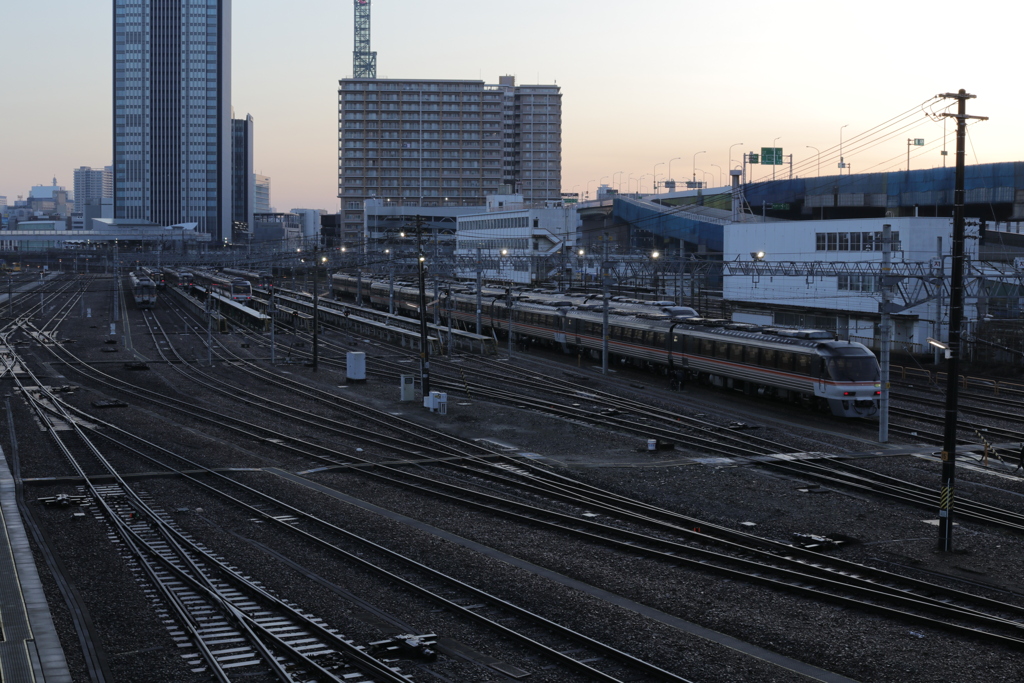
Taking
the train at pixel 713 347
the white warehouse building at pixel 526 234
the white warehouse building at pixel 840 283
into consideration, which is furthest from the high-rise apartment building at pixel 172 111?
the train at pixel 713 347

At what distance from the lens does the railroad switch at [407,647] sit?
37.0 ft

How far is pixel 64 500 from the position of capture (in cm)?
1898

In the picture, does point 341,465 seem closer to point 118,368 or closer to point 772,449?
point 772,449

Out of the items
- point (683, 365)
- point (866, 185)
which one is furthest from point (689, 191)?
point (683, 365)

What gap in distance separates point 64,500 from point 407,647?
10.7 m

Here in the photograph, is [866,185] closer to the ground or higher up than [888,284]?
higher up

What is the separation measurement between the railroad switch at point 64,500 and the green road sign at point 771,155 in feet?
275

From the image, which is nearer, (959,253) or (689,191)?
(959,253)

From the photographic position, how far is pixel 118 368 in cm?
4450

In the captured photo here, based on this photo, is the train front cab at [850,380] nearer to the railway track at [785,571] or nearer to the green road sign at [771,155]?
the railway track at [785,571]

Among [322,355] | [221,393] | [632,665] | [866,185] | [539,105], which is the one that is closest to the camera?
[632,665]

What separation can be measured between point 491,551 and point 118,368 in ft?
111

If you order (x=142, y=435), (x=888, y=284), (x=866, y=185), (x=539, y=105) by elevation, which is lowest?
(x=142, y=435)

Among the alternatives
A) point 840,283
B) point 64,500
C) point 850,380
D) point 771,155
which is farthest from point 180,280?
point 64,500
